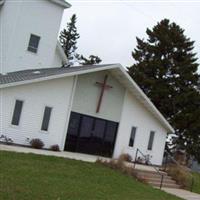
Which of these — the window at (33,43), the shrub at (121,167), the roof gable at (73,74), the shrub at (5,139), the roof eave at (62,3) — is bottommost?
the shrub at (121,167)

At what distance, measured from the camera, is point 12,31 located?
31438 mm

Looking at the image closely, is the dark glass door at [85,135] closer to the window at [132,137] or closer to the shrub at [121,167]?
the window at [132,137]

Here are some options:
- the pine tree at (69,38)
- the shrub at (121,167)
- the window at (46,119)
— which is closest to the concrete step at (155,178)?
the shrub at (121,167)

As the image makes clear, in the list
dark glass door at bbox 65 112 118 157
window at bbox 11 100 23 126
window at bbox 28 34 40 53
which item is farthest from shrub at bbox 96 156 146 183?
window at bbox 28 34 40 53

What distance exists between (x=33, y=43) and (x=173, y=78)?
17.8 m

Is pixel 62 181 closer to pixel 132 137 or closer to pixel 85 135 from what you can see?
pixel 85 135

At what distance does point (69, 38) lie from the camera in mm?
69250

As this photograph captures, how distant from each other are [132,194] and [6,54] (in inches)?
656

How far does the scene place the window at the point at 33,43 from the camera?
3209 cm

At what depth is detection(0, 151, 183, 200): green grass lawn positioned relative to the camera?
14.0 m

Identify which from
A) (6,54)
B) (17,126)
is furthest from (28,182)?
(6,54)

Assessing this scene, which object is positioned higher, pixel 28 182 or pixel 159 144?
pixel 159 144

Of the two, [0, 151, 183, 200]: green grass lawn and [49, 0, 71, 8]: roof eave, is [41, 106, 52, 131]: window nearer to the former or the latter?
[0, 151, 183, 200]: green grass lawn

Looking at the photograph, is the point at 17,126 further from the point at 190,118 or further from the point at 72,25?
the point at 72,25
